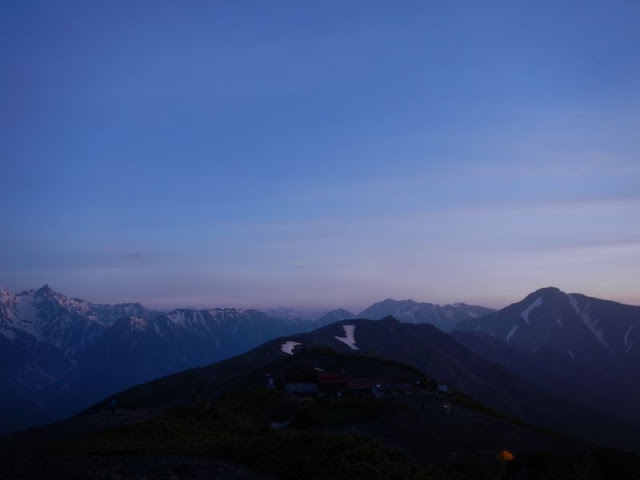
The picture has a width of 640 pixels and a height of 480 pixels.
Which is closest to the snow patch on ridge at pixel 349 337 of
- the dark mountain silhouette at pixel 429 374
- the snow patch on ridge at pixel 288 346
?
the dark mountain silhouette at pixel 429 374

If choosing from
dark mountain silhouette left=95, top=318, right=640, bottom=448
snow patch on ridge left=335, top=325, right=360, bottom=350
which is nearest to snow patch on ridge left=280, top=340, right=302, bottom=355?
dark mountain silhouette left=95, top=318, right=640, bottom=448

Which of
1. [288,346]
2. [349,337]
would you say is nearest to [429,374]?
[288,346]

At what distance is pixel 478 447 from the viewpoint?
33031mm

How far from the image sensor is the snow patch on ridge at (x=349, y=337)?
541 ft

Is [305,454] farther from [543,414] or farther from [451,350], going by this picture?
[451,350]

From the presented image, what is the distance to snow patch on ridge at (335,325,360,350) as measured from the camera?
16475 cm

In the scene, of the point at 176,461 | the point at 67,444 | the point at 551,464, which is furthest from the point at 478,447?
the point at 67,444

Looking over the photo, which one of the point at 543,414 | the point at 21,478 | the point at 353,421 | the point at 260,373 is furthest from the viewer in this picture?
the point at 543,414

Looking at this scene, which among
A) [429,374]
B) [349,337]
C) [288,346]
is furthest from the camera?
[349,337]

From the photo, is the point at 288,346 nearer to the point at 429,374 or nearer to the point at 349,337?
the point at 429,374

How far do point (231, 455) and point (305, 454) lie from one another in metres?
3.53

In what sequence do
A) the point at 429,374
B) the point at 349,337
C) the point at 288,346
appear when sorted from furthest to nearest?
the point at 349,337, the point at 288,346, the point at 429,374

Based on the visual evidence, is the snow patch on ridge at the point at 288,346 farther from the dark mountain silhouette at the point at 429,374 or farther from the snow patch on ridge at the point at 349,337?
the snow patch on ridge at the point at 349,337

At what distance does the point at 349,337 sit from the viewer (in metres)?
176
